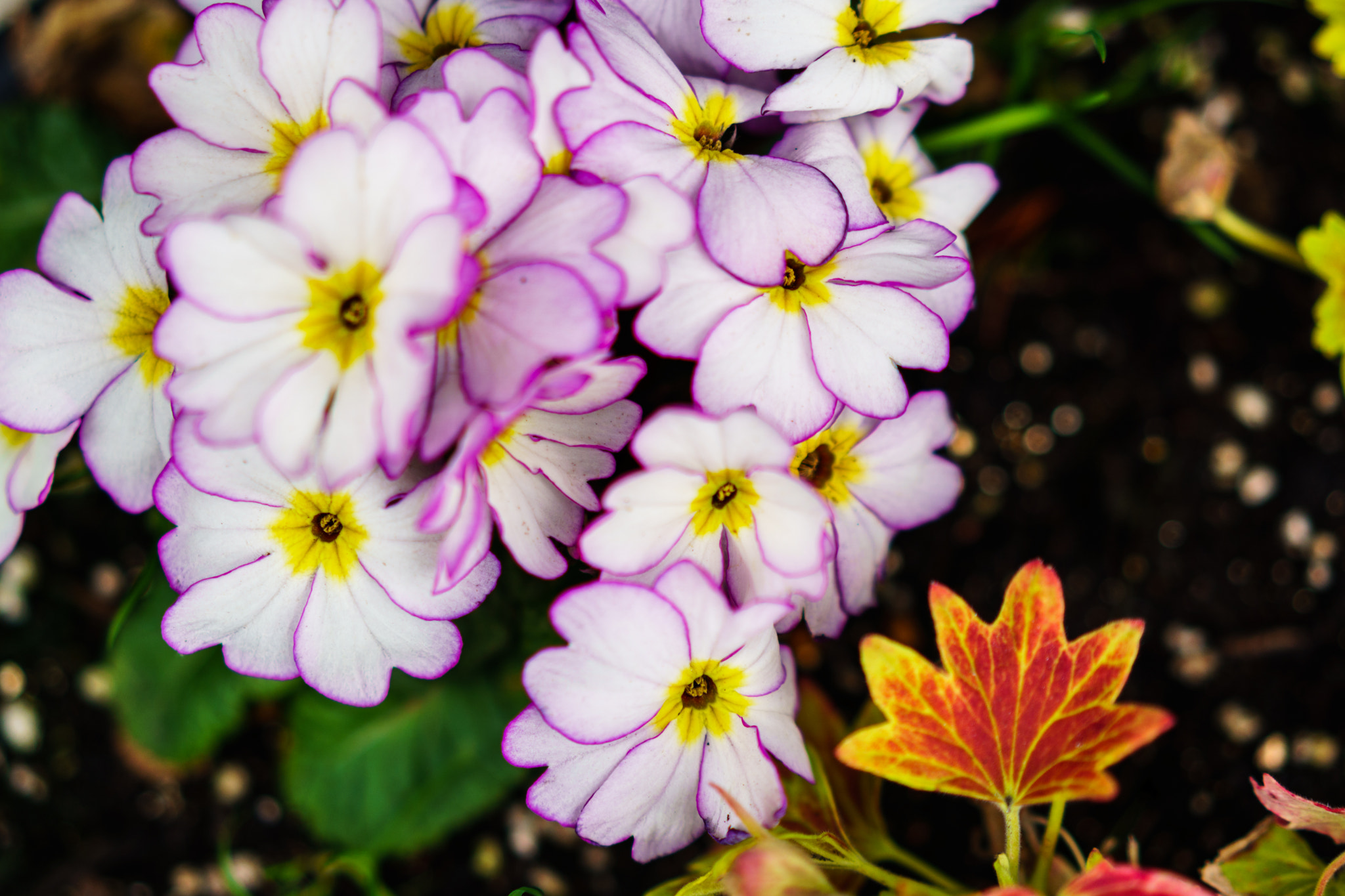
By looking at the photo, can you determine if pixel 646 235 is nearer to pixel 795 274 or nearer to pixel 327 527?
pixel 795 274

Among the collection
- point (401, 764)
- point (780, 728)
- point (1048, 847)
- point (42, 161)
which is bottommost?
point (401, 764)

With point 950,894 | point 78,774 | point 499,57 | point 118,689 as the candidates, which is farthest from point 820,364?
point 78,774

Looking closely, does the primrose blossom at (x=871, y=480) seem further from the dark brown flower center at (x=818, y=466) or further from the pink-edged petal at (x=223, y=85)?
the pink-edged petal at (x=223, y=85)

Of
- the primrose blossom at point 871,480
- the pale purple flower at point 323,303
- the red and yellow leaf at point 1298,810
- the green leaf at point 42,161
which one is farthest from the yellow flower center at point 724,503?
the green leaf at point 42,161

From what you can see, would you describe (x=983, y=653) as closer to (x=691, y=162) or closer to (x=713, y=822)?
(x=713, y=822)

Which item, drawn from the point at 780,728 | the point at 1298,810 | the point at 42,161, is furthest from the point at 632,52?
the point at 42,161

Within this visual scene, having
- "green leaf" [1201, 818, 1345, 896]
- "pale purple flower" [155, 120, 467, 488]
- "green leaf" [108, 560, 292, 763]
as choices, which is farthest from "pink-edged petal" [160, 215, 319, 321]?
"green leaf" [1201, 818, 1345, 896]
